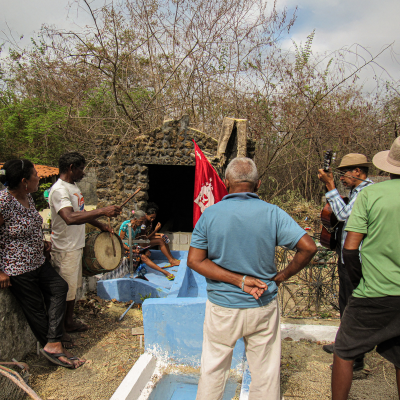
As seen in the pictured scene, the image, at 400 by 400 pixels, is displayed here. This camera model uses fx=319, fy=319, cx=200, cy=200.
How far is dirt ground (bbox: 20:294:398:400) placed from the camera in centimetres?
275

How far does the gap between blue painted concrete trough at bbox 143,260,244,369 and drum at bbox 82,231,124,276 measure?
1188 millimetres

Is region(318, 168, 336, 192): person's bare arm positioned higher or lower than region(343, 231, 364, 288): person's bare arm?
higher

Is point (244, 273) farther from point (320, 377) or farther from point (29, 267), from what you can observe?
point (29, 267)

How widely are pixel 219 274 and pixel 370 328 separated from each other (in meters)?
1.07

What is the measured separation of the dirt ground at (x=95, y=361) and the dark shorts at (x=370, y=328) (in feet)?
6.69

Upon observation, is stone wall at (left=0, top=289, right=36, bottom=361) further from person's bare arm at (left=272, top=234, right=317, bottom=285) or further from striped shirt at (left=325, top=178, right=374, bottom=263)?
striped shirt at (left=325, top=178, right=374, bottom=263)

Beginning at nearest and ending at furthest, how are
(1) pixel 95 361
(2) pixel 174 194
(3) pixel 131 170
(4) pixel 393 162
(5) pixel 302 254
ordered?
1. (5) pixel 302 254
2. (4) pixel 393 162
3. (1) pixel 95 361
4. (3) pixel 131 170
5. (2) pixel 174 194

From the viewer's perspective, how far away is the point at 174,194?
12.6 metres

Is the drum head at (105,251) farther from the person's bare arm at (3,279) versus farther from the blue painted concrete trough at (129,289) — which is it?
the person's bare arm at (3,279)

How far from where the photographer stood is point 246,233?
6.31 feet

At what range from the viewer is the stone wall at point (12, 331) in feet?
9.29

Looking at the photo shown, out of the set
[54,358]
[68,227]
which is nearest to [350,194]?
→ [68,227]

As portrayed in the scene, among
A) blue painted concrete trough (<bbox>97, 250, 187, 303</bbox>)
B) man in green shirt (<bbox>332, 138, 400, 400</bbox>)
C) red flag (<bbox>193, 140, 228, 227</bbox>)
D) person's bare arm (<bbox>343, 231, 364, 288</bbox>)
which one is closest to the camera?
man in green shirt (<bbox>332, 138, 400, 400</bbox>)

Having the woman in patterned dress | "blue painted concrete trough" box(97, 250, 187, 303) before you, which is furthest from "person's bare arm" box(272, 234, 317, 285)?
"blue painted concrete trough" box(97, 250, 187, 303)
